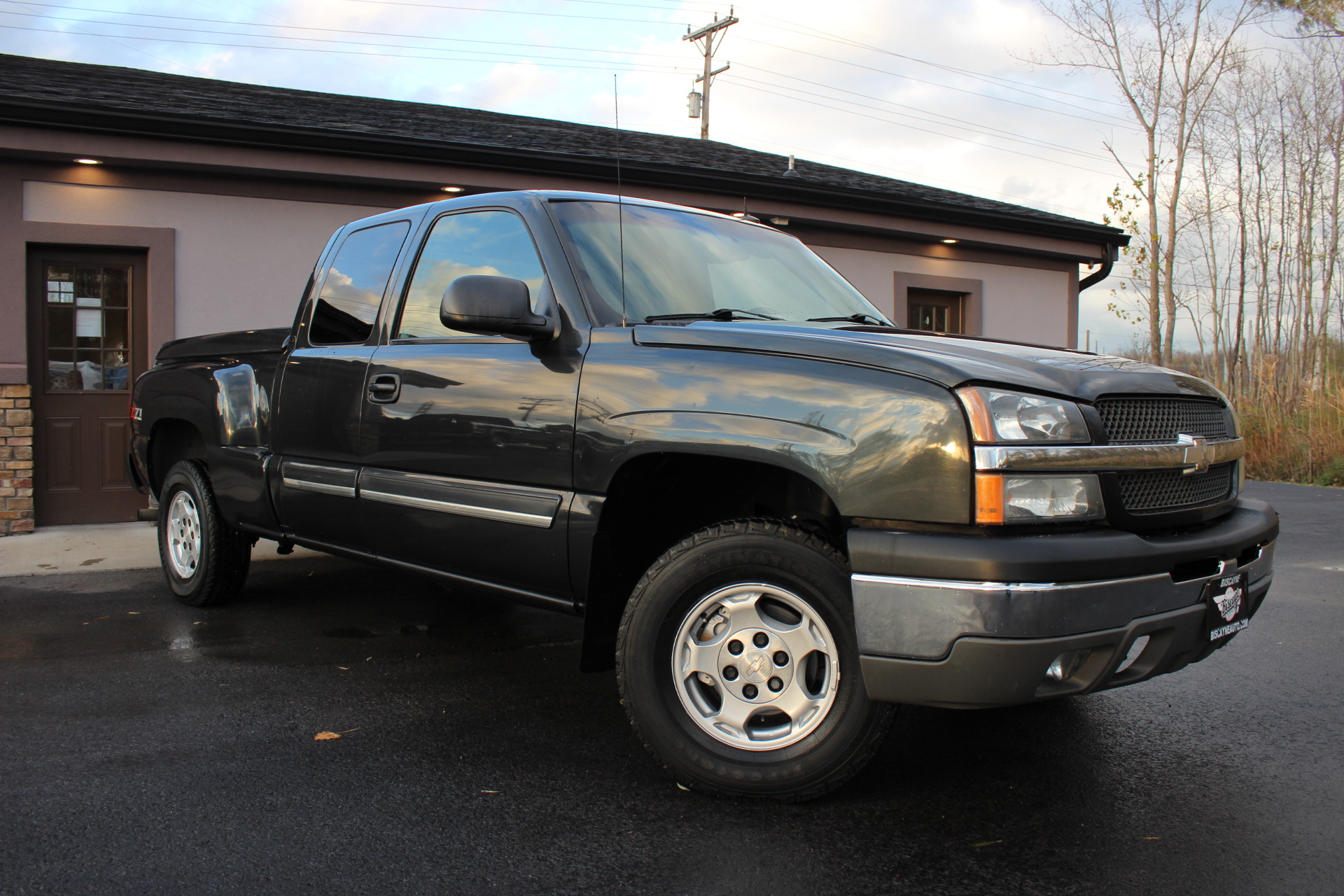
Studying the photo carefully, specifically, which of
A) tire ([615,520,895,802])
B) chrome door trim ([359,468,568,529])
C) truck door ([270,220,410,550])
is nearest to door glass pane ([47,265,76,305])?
truck door ([270,220,410,550])

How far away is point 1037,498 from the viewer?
97.0 inches

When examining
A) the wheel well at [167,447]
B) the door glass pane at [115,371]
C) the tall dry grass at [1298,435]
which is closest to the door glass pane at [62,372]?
the door glass pane at [115,371]

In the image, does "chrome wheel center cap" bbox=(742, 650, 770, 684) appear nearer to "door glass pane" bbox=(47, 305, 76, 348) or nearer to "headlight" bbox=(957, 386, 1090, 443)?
"headlight" bbox=(957, 386, 1090, 443)

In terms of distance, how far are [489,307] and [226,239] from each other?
6.79m

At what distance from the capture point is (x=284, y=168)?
8656mm

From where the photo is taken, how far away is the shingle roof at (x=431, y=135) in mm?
8211

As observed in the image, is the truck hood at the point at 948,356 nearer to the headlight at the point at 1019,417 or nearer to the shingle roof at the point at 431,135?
the headlight at the point at 1019,417

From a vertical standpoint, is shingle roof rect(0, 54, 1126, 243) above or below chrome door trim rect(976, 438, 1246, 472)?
above

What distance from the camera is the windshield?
11.2 ft

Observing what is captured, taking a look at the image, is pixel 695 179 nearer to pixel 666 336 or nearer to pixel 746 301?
pixel 746 301

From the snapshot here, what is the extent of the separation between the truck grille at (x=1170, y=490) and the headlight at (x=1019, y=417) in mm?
213

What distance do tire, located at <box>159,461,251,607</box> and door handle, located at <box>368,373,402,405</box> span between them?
181cm

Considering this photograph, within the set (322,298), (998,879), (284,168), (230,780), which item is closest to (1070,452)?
(998,879)

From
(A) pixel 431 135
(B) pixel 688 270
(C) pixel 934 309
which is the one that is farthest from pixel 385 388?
(C) pixel 934 309
